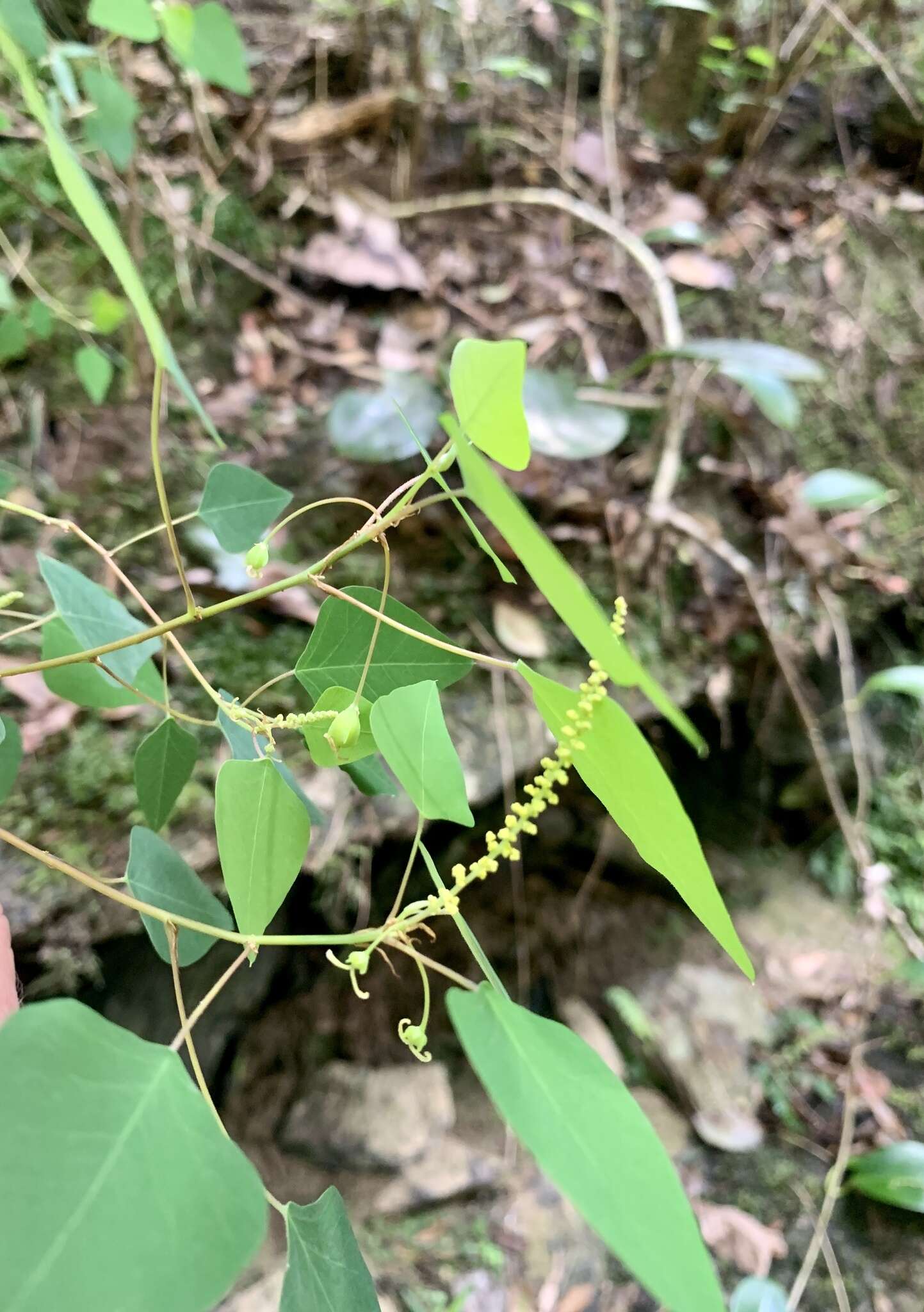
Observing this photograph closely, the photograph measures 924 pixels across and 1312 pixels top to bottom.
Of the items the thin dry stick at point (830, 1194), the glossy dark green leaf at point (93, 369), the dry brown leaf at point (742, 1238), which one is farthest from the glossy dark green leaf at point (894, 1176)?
the glossy dark green leaf at point (93, 369)

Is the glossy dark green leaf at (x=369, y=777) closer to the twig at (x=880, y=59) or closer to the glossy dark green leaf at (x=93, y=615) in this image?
the glossy dark green leaf at (x=93, y=615)

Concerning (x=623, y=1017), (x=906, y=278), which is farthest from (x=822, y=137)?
(x=623, y=1017)

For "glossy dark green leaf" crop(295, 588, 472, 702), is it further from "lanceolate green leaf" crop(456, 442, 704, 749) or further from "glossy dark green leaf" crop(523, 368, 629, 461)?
"glossy dark green leaf" crop(523, 368, 629, 461)

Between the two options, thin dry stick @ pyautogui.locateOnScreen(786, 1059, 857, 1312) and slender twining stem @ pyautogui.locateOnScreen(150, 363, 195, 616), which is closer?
slender twining stem @ pyautogui.locateOnScreen(150, 363, 195, 616)

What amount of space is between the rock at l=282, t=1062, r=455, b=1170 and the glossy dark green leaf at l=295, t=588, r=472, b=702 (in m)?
0.96

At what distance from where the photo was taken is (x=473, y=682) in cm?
105

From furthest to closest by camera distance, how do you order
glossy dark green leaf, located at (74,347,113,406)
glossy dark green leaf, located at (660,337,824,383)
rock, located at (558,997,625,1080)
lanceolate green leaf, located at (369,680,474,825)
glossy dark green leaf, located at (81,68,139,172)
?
rock, located at (558,997,625,1080)
glossy dark green leaf, located at (660,337,824,383)
glossy dark green leaf, located at (74,347,113,406)
glossy dark green leaf, located at (81,68,139,172)
lanceolate green leaf, located at (369,680,474,825)

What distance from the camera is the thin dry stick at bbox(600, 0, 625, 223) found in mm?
1491

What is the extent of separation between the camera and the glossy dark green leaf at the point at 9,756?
423mm

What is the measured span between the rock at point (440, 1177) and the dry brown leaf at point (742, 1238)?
0.31 m

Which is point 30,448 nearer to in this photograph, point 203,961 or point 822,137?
point 203,961

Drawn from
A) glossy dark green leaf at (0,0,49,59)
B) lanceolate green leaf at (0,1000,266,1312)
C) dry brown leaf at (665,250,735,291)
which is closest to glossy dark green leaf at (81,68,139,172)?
glossy dark green leaf at (0,0,49,59)

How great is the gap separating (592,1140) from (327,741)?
19 centimetres

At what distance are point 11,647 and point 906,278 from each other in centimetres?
179
